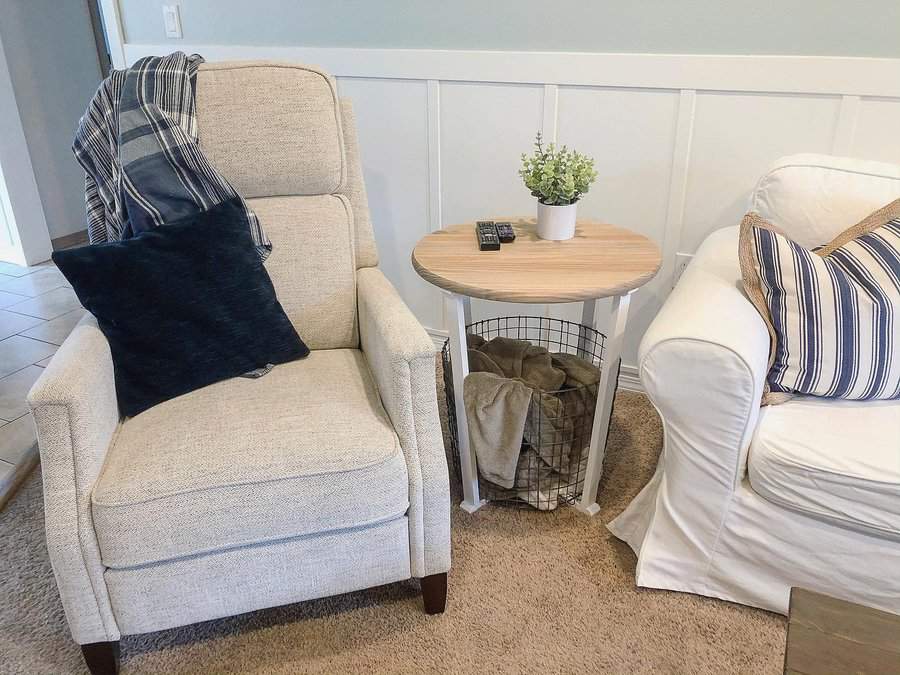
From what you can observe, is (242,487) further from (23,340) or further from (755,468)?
(23,340)

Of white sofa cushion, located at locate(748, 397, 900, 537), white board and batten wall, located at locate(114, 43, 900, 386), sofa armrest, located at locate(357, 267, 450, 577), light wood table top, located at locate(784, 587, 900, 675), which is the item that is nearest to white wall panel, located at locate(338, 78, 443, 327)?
white board and batten wall, located at locate(114, 43, 900, 386)

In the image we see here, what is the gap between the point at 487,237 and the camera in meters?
1.67

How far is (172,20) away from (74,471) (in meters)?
1.87

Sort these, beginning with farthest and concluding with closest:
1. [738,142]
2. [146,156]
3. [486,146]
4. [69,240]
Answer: [69,240], [486,146], [738,142], [146,156]

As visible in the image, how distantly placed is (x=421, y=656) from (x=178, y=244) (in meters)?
0.96

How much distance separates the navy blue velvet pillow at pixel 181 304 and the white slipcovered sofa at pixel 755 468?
815 mm

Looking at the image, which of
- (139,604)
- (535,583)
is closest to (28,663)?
(139,604)

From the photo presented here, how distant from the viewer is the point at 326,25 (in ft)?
7.28

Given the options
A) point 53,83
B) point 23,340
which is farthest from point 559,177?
point 53,83

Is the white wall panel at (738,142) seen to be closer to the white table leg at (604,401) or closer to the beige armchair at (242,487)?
the white table leg at (604,401)

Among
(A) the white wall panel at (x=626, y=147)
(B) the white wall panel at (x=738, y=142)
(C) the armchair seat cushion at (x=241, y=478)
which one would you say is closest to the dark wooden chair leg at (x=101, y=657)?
(C) the armchair seat cushion at (x=241, y=478)

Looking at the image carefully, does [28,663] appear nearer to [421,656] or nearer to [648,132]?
[421,656]

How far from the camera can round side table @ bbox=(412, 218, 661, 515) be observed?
56.8 inches

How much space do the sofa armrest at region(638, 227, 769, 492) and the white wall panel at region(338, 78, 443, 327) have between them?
3.72 ft
